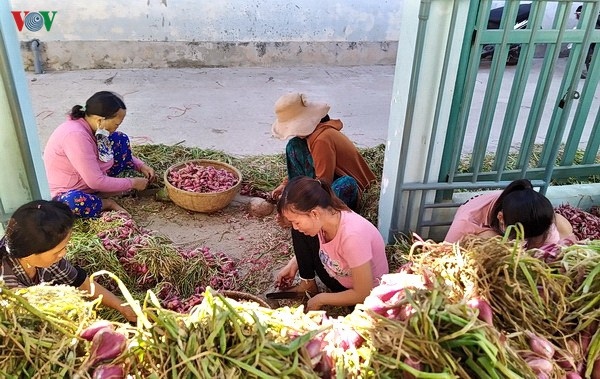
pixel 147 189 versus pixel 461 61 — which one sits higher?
pixel 461 61

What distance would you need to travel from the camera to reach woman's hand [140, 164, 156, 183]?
3795mm

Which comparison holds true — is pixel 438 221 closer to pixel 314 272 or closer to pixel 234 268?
pixel 314 272

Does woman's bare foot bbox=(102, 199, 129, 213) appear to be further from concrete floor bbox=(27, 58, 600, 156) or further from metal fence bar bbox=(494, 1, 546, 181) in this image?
metal fence bar bbox=(494, 1, 546, 181)

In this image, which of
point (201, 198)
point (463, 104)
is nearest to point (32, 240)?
point (201, 198)

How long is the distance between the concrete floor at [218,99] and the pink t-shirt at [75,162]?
5.06 feet

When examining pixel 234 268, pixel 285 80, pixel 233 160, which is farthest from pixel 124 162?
pixel 285 80

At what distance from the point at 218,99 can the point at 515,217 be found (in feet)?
15.6

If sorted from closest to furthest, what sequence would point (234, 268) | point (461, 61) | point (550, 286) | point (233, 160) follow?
point (550, 286), point (461, 61), point (234, 268), point (233, 160)

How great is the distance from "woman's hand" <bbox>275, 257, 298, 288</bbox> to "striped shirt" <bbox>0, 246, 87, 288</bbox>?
1.06 m

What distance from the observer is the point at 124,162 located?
3.75m

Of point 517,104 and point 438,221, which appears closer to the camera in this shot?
point 517,104

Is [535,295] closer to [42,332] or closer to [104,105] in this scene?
[42,332]

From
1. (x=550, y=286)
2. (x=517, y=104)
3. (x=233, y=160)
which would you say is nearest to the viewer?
(x=550, y=286)

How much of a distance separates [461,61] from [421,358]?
1941 mm
